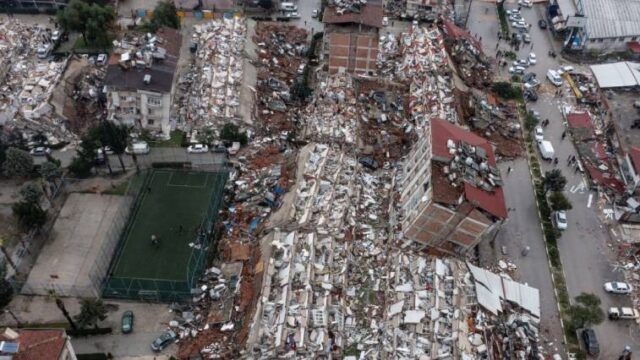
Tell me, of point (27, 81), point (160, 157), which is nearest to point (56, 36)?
point (27, 81)

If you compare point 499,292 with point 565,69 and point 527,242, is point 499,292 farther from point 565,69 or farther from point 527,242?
point 565,69

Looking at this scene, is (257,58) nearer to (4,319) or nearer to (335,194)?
(335,194)

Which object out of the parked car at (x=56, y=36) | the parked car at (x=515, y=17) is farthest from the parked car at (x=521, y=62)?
the parked car at (x=56, y=36)

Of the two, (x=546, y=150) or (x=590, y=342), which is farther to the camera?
(x=546, y=150)

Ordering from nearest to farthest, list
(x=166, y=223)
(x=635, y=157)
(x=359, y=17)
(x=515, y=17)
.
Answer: (x=166, y=223) → (x=635, y=157) → (x=359, y=17) → (x=515, y=17)

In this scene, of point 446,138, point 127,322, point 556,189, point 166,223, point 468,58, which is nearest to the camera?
point 127,322

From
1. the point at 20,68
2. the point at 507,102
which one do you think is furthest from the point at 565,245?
the point at 20,68
